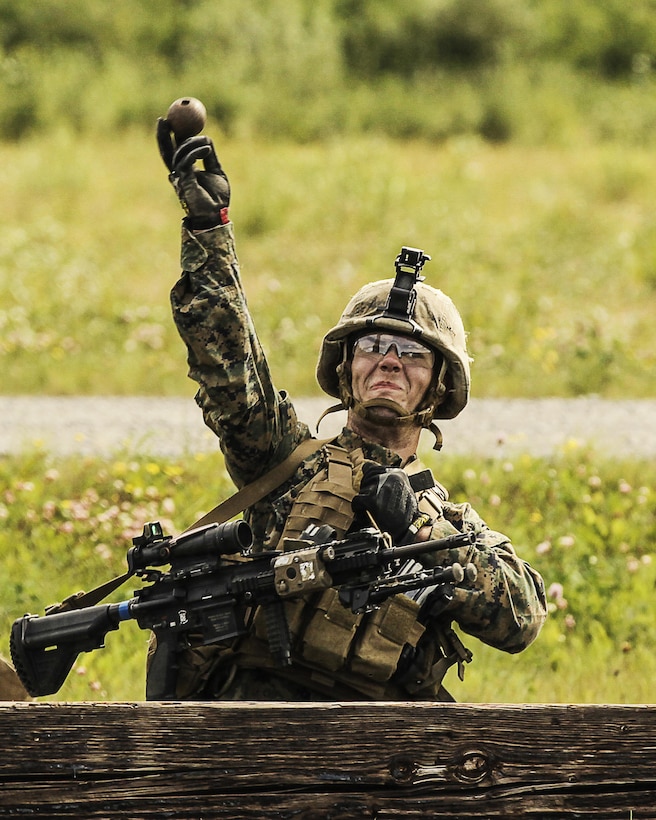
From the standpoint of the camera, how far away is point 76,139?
1680 centimetres

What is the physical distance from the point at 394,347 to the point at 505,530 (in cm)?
295

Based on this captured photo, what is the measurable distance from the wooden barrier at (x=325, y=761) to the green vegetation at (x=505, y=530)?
2.35m

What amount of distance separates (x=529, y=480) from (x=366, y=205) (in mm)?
7979

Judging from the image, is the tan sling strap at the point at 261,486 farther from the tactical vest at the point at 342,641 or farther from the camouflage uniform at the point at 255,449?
the tactical vest at the point at 342,641

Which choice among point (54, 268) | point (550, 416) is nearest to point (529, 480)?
point (550, 416)

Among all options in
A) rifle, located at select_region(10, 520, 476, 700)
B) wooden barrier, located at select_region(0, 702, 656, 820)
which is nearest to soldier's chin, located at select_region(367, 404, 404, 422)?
rifle, located at select_region(10, 520, 476, 700)

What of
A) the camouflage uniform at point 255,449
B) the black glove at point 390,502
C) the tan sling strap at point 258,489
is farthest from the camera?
the tan sling strap at point 258,489

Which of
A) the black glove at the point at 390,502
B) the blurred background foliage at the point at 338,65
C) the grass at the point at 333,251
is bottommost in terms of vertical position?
the black glove at the point at 390,502

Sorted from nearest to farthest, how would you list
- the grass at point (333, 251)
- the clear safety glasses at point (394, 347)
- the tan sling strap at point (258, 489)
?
the tan sling strap at point (258, 489), the clear safety glasses at point (394, 347), the grass at point (333, 251)

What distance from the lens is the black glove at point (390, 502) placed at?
3.06 m

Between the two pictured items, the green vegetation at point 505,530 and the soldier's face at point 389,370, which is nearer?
the soldier's face at point 389,370

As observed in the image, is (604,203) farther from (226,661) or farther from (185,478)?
(226,661)

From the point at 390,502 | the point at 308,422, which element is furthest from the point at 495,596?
the point at 308,422

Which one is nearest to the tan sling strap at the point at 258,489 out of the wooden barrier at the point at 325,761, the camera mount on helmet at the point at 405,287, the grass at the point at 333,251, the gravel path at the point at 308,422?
the camera mount on helmet at the point at 405,287
